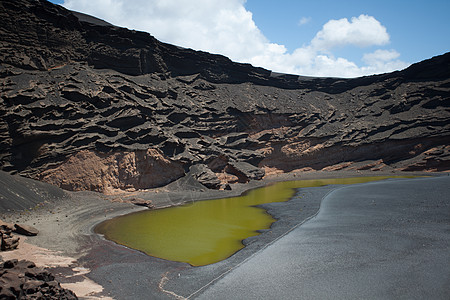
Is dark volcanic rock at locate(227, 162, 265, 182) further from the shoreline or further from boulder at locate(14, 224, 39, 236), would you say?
boulder at locate(14, 224, 39, 236)

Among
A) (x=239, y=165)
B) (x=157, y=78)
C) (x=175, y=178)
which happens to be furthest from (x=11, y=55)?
(x=239, y=165)

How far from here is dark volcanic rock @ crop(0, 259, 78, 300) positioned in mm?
7004

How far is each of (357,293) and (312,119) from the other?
51.2 m

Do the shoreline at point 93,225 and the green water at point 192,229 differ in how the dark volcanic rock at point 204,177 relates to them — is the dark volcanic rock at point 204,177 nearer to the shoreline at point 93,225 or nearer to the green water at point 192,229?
the shoreline at point 93,225

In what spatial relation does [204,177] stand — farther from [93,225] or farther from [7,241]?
[7,241]

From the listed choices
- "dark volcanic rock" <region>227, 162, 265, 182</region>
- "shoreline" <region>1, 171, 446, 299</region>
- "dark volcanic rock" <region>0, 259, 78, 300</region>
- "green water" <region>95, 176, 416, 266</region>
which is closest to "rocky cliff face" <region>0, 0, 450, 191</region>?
"dark volcanic rock" <region>227, 162, 265, 182</region>

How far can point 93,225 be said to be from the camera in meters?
20.1

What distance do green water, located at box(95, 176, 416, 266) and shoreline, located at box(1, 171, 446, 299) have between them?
785 mm

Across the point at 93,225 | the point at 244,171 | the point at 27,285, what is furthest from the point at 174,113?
the point at 27,285

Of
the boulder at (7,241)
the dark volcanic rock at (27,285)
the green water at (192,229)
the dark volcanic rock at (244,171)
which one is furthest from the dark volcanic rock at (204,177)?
the dark volcanic rock at (27,285)

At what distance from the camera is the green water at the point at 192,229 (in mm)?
14852

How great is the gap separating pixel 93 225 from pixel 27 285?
13449 mm

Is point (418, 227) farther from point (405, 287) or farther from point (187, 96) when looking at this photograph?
point (187, 96)

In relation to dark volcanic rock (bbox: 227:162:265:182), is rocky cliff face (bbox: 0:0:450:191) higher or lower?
higher
